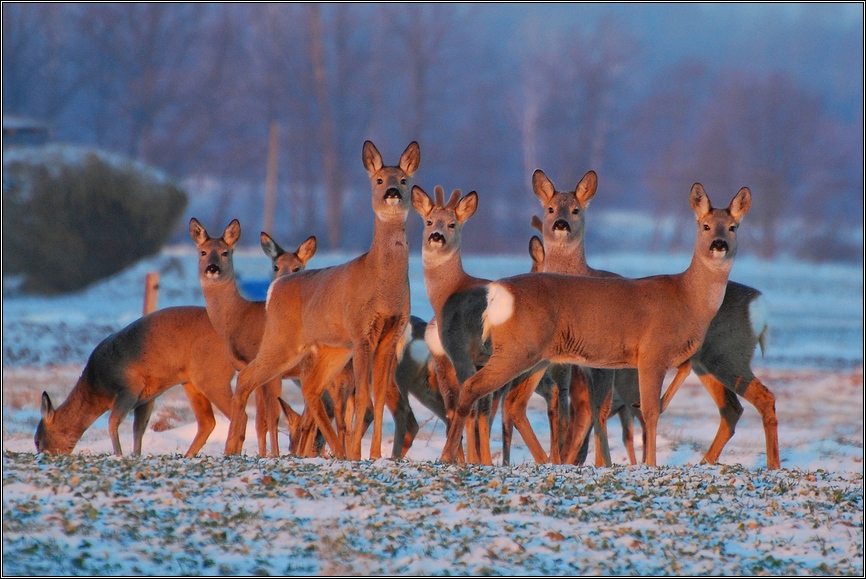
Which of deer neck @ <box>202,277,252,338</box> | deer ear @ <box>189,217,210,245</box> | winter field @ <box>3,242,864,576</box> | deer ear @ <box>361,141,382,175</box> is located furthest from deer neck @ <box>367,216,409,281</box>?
deer ear @ <box>189,217,210,245</box>

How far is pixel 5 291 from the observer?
82.7 ft

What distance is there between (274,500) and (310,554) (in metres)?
0.78

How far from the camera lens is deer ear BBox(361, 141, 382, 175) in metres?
9.49

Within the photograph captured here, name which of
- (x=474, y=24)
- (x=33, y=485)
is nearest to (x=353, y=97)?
(x=474, y=24)

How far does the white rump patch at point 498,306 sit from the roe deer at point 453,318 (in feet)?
1.29

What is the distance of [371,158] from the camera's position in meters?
9.59

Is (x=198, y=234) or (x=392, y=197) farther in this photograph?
(x=198, y=234)

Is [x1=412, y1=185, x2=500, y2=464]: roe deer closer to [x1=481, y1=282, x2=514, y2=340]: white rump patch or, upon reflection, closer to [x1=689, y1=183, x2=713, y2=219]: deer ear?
[x1=481, y1=282, x2=514, y2=340]: white rump patch

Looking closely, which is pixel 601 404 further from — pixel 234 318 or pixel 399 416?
pixel 234 318

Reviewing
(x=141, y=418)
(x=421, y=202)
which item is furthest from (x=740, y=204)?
(x=141, y=418)

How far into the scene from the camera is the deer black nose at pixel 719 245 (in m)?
8.92

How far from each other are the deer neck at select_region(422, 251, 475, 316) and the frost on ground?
2139mm

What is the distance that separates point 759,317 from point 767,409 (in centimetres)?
65

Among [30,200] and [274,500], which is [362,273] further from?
[30,200]
